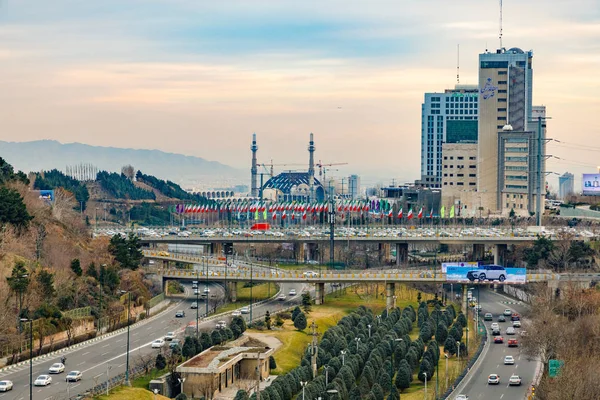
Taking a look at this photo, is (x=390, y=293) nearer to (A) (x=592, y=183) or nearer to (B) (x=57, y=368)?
(B) (x=57, y=368)

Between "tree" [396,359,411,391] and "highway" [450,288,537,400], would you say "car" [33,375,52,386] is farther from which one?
"highway" [450,288,537,400]

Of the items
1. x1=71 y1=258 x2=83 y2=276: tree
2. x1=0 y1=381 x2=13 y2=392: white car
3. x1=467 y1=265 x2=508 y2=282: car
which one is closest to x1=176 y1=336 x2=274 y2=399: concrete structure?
x1=0 y1=381 x2=13 y2=392: white car

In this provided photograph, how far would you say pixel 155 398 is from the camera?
6406 centimetres

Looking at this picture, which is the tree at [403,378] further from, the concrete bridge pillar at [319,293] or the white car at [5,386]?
the concrete bridge pillar at [319,293]

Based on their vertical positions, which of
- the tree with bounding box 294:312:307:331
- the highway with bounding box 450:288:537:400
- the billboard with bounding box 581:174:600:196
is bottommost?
the highway with bounding box 450:288:537:400

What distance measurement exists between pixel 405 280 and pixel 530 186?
7921cm

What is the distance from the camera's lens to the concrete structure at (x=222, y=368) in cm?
6856

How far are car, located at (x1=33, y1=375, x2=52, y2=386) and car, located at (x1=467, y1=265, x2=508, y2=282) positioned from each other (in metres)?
49.9

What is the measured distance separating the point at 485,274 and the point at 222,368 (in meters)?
42.4

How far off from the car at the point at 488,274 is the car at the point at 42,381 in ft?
164

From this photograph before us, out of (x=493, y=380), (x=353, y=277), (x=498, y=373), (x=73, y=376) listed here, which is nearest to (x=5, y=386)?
(x=73, y=376)

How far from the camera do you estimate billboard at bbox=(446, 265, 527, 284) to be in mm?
106250

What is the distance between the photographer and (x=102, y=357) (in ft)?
249

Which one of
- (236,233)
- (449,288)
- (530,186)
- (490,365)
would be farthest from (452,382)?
(530,186)
